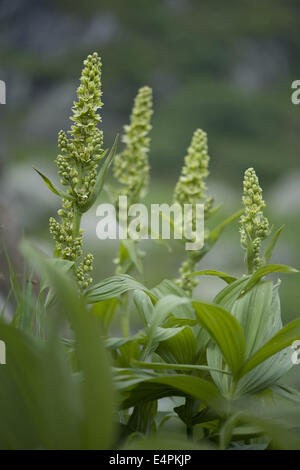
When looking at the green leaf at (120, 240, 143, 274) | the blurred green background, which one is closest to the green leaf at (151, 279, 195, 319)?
the green leaf at (120, 240, 143, 274)

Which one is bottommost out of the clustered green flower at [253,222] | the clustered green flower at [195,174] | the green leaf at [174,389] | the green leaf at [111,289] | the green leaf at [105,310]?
the green leaf at [174,389]

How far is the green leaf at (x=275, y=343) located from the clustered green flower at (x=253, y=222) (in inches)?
4.7

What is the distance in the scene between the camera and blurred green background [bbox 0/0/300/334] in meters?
3.34

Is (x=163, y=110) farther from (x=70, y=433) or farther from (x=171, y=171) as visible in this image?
(x=70, y=433)

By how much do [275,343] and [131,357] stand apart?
0.12 meters

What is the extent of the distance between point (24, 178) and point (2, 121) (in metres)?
0.70

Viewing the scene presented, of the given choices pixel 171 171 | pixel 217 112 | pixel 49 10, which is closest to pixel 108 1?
pixel 49 10

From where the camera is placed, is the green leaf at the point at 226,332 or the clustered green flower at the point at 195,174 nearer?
the green leaf at the point at 226,332

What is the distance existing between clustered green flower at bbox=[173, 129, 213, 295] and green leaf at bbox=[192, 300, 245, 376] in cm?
21

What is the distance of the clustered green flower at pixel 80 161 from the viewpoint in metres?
0.41

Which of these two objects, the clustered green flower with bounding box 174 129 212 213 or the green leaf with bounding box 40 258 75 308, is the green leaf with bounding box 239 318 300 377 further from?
the clustered green flower with bounding box 174 129 212 213

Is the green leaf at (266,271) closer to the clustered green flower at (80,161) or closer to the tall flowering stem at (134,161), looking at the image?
the clustered green flower at (80,161)

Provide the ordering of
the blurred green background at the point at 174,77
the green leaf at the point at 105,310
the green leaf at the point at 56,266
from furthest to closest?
the blurred green background at the point at 174,77, the green leaf at the point at 105,310, the green leaf at the point at 56,266

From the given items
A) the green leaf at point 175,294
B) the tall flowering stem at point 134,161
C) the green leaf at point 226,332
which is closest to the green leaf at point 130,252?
the tall flowering stem at point 134,161
